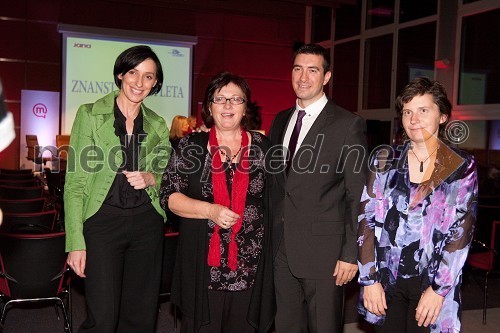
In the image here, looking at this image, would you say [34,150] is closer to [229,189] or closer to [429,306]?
[229,189]

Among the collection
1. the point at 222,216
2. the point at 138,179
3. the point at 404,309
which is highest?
the point at 138,179

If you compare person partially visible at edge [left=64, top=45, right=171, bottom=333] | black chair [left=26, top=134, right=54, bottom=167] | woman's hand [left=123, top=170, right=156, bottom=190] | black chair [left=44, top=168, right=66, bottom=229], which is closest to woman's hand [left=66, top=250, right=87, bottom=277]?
person partially visible at edge [left=64, top=45, right=171, bottom=333]

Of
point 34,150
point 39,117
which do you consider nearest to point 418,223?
point 34,150

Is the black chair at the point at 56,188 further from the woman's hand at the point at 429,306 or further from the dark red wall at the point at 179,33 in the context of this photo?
the dark red wall at the point at 179,33

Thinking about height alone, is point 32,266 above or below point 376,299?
below

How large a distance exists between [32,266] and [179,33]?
10784 millimetres

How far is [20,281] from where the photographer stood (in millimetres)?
3461

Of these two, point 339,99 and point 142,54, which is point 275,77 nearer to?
point 339,99

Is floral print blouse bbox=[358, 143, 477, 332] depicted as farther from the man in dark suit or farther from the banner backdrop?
the banner backdrop

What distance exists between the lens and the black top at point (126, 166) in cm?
268

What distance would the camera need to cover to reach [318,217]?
109 inches

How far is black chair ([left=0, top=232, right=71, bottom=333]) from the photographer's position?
337 centimetres

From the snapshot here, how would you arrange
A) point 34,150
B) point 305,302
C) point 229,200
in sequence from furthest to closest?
point 34,150 < point 305,302 < point 229,200

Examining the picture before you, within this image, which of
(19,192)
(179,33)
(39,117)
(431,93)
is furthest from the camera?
(179,33)
